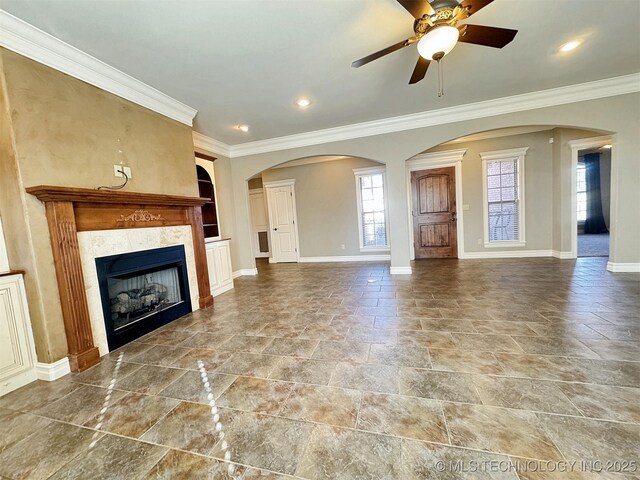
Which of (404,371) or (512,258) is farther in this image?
(512,258)

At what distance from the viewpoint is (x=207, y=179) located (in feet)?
15.6

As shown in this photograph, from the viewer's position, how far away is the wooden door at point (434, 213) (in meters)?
6.05

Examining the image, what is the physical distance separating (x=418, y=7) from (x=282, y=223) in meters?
5.87

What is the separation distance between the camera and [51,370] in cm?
205

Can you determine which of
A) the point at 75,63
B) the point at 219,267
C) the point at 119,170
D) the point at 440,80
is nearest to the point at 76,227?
the point at 119,170

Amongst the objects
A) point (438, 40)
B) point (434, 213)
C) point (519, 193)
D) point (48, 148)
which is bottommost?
point (434, 213)

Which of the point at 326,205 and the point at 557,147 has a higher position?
the point at 557,147

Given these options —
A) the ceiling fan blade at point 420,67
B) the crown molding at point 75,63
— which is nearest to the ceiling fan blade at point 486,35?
the ceiling fan blade at point 420,67

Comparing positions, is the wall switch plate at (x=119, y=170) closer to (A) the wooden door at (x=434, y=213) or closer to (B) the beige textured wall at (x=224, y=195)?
(B) the beige textured wall at (x=224, y=195)

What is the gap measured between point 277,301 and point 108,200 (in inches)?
90.7

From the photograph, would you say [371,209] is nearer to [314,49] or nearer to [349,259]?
[349,259]

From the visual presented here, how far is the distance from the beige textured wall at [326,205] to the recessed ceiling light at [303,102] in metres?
3.01

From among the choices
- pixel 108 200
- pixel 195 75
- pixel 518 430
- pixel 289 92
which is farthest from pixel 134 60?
pixel 518 430

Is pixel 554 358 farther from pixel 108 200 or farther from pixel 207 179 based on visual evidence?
pixel 207 179
